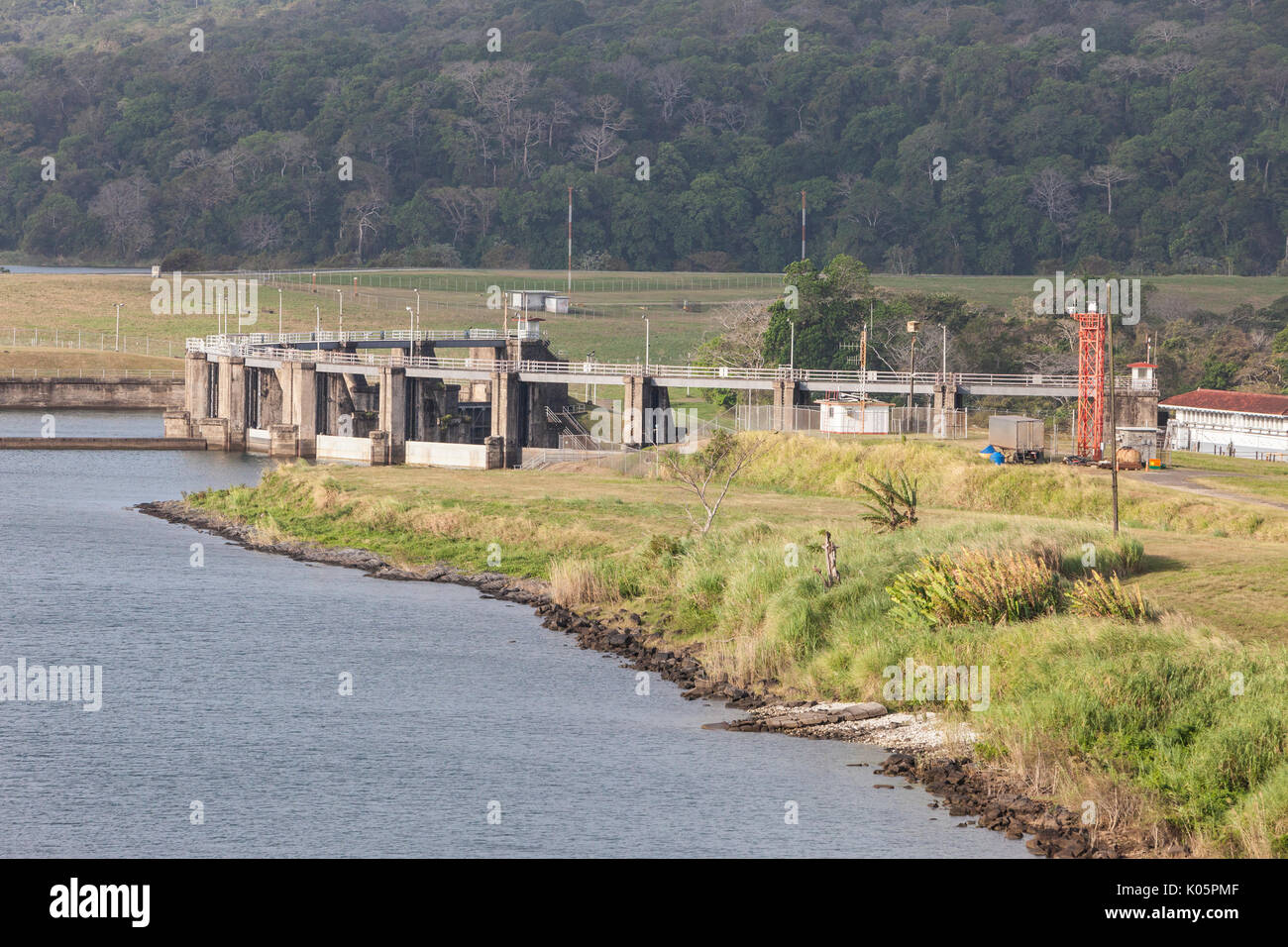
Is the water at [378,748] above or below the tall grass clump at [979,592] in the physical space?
below

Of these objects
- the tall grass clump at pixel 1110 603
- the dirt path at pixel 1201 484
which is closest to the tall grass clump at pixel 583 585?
the tall grass clump at pixel 1110 603

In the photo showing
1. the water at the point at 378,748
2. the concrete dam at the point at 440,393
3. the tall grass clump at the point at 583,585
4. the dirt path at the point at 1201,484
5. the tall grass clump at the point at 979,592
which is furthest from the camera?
the concrete dam at the point at 440,393

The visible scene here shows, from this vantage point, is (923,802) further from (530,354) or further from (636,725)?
(530,354)

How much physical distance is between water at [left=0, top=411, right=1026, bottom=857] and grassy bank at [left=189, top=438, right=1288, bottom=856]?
3.21 m

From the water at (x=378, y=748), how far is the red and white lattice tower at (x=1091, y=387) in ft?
132

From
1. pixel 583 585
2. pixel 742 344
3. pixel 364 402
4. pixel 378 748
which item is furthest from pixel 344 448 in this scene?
pixel 378 748

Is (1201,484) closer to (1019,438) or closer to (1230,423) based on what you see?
(1019,438)

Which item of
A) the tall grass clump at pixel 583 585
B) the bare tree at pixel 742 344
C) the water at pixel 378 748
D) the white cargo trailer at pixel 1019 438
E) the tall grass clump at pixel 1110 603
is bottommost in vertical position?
the water at pixel 378 748

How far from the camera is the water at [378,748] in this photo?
38.8m

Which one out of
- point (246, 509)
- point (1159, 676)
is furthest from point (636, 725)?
point (246, 509)

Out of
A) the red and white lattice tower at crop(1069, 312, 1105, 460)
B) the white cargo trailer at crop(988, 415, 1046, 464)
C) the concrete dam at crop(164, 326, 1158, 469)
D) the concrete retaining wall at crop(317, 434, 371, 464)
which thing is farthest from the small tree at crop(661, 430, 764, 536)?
the concrete retaining wall at crop(317, 434, 371, 464)

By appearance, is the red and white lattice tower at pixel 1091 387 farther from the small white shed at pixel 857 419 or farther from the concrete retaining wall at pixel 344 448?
the concrete retaining wall at pixel 344 448

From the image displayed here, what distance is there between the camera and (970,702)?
4578 centimetres

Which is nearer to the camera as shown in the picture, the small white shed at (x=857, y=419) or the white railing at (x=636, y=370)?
the small white shed at (x=857, y=419)
